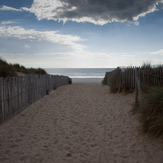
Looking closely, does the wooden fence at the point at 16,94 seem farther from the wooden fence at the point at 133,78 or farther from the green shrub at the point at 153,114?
the wooden fence at the point at 133,78

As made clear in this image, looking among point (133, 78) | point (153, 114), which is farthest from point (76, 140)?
point (133, 78)

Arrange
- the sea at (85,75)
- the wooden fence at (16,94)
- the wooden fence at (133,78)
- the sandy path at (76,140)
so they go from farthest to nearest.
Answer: the sea at (85,75), the wooden fence at (133,78), the wooden fence at (16,94), the sandy path at (76,140)

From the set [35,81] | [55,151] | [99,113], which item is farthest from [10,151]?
[35,81]

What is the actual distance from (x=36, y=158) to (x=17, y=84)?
3.38 metres

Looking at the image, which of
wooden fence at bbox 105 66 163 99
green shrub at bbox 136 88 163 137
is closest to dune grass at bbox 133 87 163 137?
green shrub at bbox 136 88 163 137

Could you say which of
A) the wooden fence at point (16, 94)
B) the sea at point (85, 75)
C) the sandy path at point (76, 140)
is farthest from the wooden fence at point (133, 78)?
the sea at point (85, 75)

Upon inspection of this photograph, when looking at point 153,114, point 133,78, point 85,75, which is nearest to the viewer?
point 153,114

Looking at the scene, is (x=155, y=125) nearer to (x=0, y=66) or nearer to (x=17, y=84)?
(x=17, y=84)

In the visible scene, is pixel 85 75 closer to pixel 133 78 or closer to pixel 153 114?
pixel 133 78

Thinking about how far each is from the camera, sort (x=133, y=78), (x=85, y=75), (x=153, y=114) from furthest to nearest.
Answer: (x=85, y=75), (x=133, y=78), (x=153, y=114)

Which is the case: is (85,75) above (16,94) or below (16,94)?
above

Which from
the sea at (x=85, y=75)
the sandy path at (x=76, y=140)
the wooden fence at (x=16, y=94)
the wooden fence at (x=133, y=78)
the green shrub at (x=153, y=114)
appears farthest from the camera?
the sea at (x=85, y=75)

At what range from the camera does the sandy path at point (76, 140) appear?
10.0 ft

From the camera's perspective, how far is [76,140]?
12.6 feet
